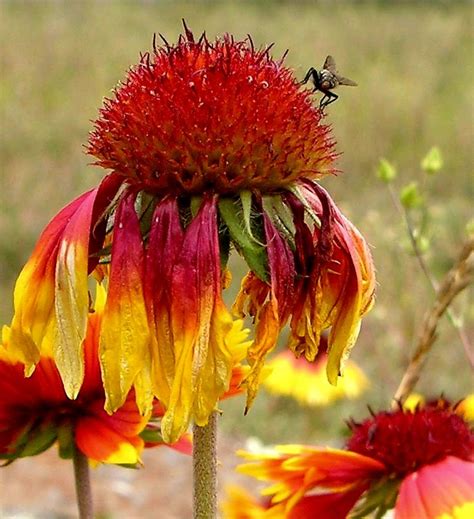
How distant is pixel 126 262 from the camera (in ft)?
2.20

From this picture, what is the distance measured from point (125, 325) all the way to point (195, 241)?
73 mm

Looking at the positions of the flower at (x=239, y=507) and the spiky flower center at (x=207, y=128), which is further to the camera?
the flower at (x=239, y=507)

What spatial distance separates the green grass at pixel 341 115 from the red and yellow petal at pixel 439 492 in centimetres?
94

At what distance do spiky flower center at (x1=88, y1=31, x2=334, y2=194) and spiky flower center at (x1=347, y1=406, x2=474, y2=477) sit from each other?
0.37m

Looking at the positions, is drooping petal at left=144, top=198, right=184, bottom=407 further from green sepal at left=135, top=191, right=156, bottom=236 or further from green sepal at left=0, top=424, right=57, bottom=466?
green sepal at left=0, top=424, right=57, bottom=466

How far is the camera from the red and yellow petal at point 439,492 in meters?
0.88

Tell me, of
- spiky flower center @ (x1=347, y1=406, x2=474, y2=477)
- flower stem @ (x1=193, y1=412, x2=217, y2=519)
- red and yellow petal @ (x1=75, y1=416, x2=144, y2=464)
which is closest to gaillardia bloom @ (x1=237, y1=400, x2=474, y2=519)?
spiky flower center @ (x1=347, y1=406, x2=474, y2=477)

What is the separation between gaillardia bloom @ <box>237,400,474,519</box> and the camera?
0.91 meters

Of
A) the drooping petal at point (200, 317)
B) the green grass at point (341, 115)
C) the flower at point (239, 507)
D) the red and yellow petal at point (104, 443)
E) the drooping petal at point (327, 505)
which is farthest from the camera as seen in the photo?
the green grass at point (341, 115)

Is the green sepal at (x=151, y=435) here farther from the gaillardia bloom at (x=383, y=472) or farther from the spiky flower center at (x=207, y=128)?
the spiky flower center at (x=207, y=128)

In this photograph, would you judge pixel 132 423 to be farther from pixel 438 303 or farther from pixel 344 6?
pixel 344 6

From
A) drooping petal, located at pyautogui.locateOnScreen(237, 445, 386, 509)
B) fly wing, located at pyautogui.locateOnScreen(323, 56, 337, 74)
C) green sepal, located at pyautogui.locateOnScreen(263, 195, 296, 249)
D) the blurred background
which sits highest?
the blurred background

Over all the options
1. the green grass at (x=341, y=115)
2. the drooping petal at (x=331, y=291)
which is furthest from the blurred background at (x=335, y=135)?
the drooping petal at (x=331, y=291)

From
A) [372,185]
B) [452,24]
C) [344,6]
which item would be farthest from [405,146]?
[344,6]
